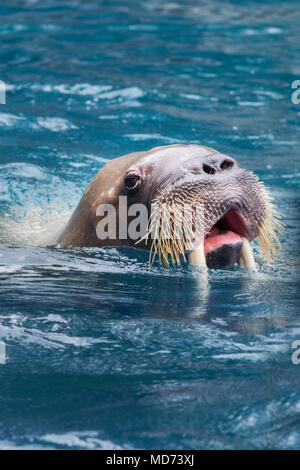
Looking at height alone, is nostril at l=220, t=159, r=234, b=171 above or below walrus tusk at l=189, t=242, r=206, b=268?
above

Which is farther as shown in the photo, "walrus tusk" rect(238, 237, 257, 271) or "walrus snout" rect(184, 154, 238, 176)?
"walrus tusk" rect(238, 237, 257, 271)

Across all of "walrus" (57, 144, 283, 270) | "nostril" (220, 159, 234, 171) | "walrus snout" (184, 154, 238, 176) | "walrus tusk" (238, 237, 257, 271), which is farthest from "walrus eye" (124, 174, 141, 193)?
"walrus tusk" (238, 237, 257, 271)

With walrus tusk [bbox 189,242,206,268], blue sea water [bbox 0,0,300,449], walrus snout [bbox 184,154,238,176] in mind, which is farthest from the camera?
walrus snout [bbox 184,154,238,176]

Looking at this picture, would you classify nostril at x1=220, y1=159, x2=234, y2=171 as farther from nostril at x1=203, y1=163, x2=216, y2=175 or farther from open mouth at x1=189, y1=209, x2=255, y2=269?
open mouth at x1=189, y1=209, x2=255, y2=269

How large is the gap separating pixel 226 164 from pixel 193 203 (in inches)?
14.1

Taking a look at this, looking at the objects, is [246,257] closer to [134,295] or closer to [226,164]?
[226,164]

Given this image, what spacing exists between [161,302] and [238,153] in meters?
4.67

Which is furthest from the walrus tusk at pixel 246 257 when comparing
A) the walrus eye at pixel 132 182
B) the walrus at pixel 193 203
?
the walrus eye at pixel 132 182

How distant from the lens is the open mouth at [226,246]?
4418mm

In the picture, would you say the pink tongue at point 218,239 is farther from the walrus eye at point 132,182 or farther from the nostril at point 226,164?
the walrus eye at point 132,182

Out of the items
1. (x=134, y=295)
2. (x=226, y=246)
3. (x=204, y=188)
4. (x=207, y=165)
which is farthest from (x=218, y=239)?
(x=134, y=295)

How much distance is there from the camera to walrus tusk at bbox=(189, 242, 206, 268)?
4363 mm

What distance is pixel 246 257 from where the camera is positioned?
184 inches

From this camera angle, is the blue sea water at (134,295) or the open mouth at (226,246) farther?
the open mouth at (226,246)
